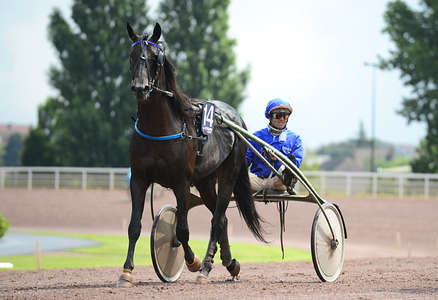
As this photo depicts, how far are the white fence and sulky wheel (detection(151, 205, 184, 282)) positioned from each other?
15645 millimetres

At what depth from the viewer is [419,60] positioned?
1135 inches

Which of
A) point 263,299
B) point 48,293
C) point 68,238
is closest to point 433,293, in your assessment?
point 263,299

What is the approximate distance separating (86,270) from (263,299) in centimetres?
428

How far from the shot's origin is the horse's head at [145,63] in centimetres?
527

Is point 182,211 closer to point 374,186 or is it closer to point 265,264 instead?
point 265,264

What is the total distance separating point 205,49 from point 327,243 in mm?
27543

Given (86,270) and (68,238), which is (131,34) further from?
(68,238)

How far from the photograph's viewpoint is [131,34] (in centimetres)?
559

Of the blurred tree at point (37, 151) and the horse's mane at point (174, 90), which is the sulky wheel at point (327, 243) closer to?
the horse's mane at point (174, 90)

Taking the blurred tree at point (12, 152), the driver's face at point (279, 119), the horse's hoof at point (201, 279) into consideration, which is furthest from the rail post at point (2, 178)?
the blurred tree at point (12, 152)

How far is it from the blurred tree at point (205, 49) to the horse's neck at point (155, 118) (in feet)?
90.3

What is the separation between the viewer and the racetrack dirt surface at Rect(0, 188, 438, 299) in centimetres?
555

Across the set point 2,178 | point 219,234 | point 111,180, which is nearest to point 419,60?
point 111,180

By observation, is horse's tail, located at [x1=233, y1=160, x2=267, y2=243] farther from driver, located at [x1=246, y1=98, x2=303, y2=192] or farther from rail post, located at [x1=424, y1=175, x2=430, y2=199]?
rail post, located at [x1=424, y1=175, x2=430, y2=199]
